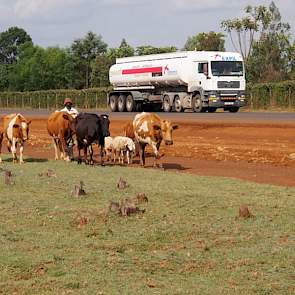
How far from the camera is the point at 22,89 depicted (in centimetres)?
12081

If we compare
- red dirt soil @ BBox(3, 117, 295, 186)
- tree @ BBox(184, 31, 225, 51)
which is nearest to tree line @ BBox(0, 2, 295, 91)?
tree @ BBox(184, 31, 225, 51)

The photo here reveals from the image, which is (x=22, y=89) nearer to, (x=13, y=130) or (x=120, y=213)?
(x=13, y=130)

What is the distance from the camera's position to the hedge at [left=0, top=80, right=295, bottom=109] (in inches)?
2453

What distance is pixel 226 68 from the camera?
51.1 m

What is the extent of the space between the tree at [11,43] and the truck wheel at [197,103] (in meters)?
109

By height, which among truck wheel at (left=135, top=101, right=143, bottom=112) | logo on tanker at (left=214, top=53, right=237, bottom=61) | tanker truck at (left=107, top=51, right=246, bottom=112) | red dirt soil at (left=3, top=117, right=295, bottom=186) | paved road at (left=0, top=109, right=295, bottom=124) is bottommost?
red dirt soil at (left=3, top=117, right=295, bottom=186)

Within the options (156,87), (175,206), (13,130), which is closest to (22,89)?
(156,87)

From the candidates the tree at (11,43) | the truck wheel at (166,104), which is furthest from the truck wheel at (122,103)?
the tree at (11,43)

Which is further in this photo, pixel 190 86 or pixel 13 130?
pixel 190 86

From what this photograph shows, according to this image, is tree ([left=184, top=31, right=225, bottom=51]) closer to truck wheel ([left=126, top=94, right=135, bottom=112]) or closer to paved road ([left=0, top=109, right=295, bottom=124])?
truck wheel ([left=126, top=94, right=135, bottom=112])

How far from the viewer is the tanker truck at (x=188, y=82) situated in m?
50.7

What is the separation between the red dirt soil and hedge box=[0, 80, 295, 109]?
24.4 m

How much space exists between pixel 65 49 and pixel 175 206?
11180cm

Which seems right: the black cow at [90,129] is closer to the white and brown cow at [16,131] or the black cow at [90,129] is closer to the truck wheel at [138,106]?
the white and brown cow at [16,131]
